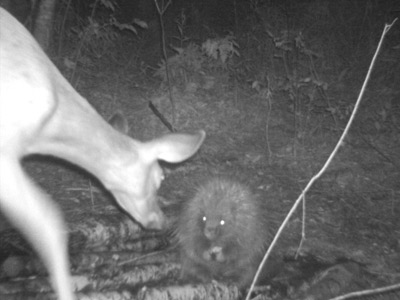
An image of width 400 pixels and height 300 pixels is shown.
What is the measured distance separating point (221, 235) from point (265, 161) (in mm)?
2337

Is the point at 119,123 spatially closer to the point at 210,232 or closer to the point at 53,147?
the point at 53,147

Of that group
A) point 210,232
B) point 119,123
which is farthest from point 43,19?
point 210,232

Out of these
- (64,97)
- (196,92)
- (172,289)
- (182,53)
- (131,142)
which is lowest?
(172,289)

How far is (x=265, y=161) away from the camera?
688 cm

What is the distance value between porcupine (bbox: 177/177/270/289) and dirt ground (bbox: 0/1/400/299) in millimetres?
182

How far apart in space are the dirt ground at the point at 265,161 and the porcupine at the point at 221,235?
18 cm

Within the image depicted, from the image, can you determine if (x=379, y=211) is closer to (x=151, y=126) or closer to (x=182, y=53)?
(x=151, y=126)

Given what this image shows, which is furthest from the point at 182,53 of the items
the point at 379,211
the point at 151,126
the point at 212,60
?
the point at 379,211

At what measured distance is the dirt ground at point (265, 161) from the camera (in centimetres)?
440

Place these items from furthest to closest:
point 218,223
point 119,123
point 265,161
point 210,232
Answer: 1. point 265,161
2. point 218,223
3. point 210,232
4. point 119,123

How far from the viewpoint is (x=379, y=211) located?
5.91 metres

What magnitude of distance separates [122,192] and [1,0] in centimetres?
538

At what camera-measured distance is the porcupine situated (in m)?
4.66

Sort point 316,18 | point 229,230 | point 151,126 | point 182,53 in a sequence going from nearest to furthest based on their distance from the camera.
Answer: point 229,230
point 151,126
point 182,53
point 316,18
